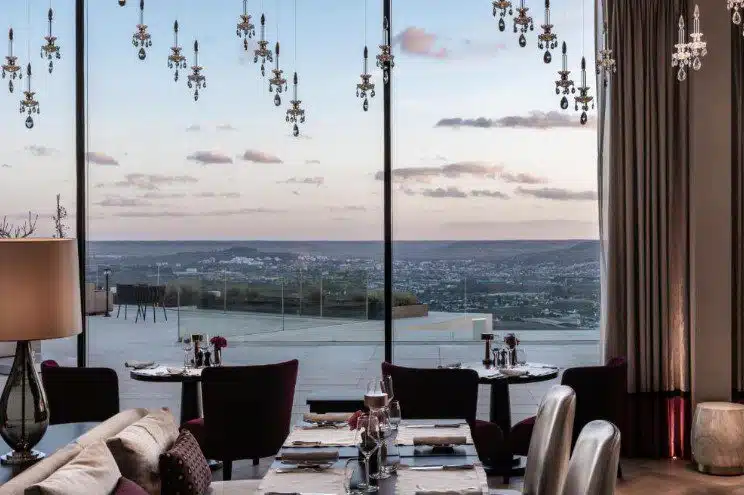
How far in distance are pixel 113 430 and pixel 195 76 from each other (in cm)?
234

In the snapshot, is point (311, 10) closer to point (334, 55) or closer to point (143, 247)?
point (334, 55)

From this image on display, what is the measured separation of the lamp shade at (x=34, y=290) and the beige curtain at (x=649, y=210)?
434 cm

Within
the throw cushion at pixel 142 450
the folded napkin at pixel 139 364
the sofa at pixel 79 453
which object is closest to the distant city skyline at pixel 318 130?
the folded napkin at pixel 139 364

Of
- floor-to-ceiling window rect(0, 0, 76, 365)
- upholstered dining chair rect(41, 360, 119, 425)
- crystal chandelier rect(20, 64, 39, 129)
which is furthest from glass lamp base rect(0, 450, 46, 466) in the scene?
floor-to-ceiling window rect(0, 0, 76, 365)

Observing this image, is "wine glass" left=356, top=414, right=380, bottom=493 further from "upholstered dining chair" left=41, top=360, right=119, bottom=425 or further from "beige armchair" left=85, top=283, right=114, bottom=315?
"beige armchair" left=85, top=283, right=114, bottom=315

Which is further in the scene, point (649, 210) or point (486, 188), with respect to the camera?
point (486, 188)

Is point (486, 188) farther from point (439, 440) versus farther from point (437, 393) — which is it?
point (439, 440)

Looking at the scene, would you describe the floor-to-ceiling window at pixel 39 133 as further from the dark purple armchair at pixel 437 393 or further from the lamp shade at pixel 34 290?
the lamp shade at pixel 34 290

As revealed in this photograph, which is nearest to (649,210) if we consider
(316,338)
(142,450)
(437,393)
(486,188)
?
A: (486,188)

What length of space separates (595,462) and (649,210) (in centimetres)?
415

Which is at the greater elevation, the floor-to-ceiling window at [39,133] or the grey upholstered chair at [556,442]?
the floor-to-ceiling window at [39,133]

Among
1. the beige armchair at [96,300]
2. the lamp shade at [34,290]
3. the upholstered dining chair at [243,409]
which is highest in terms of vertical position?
the lamp shade at [34,290]

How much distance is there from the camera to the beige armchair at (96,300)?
6.96 metres

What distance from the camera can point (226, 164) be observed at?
271 inches
